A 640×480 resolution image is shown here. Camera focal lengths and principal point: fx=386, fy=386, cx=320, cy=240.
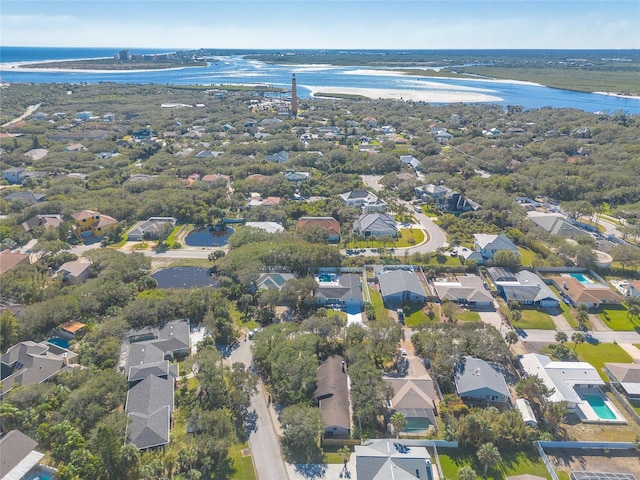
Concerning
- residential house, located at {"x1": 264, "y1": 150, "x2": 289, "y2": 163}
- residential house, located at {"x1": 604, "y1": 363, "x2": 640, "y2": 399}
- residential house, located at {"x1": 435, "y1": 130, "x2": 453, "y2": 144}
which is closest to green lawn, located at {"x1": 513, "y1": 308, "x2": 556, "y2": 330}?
residential house, located at {"x1": 604, "y1": 363, "x2": 640, "y2": 399}

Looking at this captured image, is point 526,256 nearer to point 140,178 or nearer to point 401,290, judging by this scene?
point 401,290

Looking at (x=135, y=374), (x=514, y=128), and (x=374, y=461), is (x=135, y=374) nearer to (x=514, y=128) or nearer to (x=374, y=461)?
(x=374, y=461)

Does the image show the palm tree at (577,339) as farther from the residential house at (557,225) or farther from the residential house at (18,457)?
the residential house at (18,457)

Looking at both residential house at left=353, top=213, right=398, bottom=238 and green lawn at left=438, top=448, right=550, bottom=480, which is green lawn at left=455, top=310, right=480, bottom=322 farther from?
residential house at left=353, top=213, right=398, bottom=238

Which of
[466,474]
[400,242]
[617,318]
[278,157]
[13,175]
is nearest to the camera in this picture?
[466,474]

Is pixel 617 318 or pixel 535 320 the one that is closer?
pixel 535 320

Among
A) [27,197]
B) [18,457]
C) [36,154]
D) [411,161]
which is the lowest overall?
[18,457]

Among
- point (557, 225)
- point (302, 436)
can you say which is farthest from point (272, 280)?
point (557, 225)
